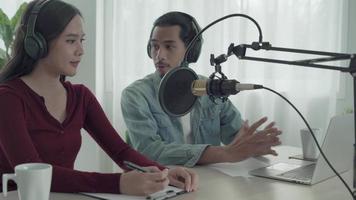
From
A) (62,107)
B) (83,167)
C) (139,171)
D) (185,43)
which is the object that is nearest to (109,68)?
(83,167)

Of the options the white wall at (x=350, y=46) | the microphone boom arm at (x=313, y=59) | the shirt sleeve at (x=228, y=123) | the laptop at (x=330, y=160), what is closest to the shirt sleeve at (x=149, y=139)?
the laptop at (x=330, y=160)

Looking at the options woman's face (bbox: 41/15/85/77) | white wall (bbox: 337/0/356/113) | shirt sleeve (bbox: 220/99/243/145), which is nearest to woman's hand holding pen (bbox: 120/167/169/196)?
woman's face (bbox: 41/15/85/77)

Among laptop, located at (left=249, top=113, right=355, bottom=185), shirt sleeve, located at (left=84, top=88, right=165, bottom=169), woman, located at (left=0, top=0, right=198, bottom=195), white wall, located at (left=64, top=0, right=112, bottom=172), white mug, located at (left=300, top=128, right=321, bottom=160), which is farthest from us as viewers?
white wall, located at (left=64, top=0, right=112, bottom=172)

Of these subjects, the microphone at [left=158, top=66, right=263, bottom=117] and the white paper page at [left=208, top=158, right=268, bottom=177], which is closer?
the microphone at [left=158, top=66, right=263, bottom=117]

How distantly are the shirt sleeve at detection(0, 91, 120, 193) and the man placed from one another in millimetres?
411

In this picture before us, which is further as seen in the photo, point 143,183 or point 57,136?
point 57,136

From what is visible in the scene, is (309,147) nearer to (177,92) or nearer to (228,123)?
(228,123)

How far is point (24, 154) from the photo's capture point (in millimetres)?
1192

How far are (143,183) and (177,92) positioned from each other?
0.79 ft

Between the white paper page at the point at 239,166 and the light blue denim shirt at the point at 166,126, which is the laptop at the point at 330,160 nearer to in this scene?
the white paper page at the point at 239,166

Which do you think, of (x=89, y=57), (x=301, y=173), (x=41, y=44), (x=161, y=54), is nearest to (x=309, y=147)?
(x=301, y=173)

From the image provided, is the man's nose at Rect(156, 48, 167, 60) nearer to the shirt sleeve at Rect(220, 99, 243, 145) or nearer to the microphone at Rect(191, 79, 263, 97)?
the shirt sleeve at Rect(220, 99, 243, 145)

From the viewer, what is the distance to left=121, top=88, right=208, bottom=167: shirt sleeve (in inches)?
57.9

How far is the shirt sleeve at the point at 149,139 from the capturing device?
1472 mm
